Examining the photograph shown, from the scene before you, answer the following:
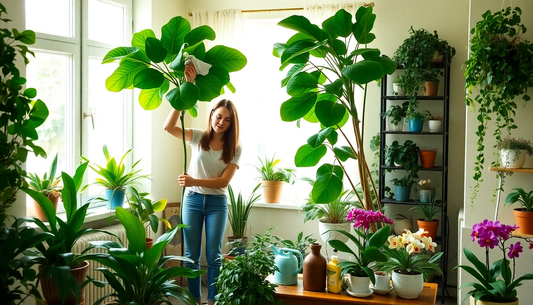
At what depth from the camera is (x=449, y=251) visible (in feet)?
16.5

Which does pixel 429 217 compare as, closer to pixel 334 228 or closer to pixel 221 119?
pixel 334 228

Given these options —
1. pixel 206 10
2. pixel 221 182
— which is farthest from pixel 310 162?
pixel 206 10

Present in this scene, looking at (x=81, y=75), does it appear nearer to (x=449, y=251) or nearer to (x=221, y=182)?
(x=221, y=182)

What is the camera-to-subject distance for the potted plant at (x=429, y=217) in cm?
473

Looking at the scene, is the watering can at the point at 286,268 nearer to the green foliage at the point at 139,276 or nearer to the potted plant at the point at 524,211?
the green foliage at the point at 139,276

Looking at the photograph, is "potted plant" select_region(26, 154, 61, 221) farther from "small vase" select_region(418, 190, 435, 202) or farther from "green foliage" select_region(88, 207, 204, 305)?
"small vase" select_region(418, 190, 435, 202)

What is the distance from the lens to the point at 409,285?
9.03 ft

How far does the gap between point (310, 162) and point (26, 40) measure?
81.0 inches

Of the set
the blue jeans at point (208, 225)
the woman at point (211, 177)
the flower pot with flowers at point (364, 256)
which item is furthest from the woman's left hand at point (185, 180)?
the flower pot with flowers at point (364, 256)

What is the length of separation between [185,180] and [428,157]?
2313 millimetres

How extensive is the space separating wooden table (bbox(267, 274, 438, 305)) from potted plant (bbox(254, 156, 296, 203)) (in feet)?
8.22

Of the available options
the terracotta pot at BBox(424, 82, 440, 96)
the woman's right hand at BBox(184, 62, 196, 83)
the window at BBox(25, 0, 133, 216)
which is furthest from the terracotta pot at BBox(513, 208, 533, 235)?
the window at BBox(25, 0, 133, 216)

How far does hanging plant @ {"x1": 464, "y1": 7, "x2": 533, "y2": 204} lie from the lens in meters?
3.63

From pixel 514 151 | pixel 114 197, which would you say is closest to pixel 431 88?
pixel 514 151
